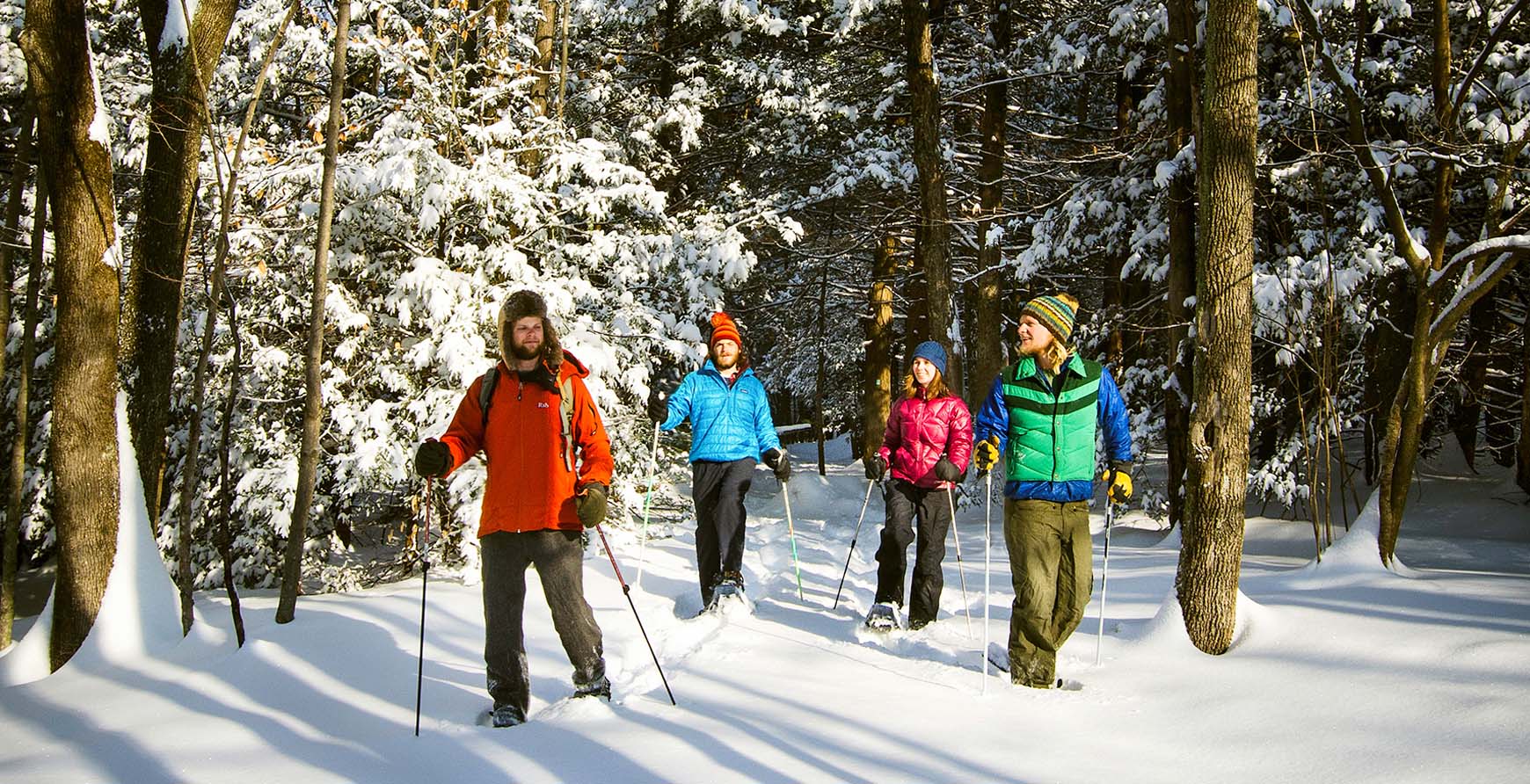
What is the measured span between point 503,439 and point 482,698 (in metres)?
1.44

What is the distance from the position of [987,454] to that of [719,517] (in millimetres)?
2315

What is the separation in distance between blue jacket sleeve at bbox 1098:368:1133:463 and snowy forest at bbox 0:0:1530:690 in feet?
1.98

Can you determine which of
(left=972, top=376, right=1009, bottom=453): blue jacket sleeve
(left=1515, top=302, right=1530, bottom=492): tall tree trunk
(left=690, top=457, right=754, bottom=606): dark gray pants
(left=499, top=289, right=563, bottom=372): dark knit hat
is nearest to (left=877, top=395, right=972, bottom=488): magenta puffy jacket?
(left=690, top=457, right=754, bottom=606): dark gray pants

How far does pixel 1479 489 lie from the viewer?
11945 mm

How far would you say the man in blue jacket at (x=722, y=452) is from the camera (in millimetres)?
6668

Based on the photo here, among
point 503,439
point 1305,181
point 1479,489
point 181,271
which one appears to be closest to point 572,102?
point 181,271

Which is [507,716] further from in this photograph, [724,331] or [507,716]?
[724,331]

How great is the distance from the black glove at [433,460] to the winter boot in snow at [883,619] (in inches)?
119

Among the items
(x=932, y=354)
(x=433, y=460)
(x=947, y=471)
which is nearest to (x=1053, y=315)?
(x=947, y=471)

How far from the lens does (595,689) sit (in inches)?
175

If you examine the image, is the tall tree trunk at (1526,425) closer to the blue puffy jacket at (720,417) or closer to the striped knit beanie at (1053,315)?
the striped knit beanie at (1053,315)

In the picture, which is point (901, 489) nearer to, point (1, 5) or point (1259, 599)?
point (1259, 599)

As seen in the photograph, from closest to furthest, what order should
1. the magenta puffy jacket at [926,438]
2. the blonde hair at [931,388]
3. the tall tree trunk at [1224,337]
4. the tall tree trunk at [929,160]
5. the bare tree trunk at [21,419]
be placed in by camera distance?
the tall tree trunk at [1224,337] → the magenta puffy jacket at [926,438] → the blonde hair at [931,388] → the bare tree trunk at [21,419] → the tall tree trunk at [929,160]

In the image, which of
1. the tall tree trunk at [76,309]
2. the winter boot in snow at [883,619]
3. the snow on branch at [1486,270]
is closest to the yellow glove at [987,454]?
the winter boot in snow at [883,619]
